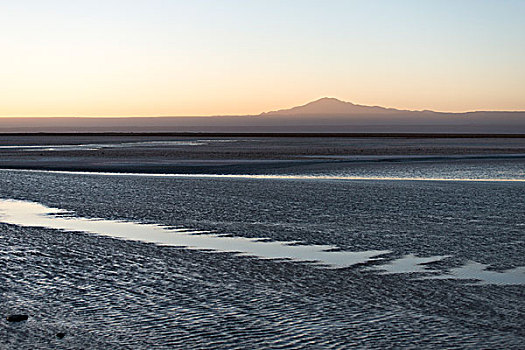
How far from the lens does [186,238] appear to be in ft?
47.1

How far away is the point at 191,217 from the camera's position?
17.4m

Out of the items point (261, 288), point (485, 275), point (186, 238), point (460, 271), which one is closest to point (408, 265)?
point (460, 271)

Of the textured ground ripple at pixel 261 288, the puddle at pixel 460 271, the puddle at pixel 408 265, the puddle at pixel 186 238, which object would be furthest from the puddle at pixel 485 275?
the puddle at pixel 186 238

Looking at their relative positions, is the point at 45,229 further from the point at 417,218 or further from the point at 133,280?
the point at 417,218

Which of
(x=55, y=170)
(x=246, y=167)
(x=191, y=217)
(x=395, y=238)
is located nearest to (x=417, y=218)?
(x=395, y=238)

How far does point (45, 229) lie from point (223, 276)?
6.17 metres

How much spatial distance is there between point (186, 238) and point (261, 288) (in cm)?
456

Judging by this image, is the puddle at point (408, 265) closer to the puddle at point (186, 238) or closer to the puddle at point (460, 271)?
the puddle at point (460, 271)

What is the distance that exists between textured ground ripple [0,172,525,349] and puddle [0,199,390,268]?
0.49 metres

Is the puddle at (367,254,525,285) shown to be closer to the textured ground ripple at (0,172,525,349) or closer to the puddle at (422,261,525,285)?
the puddle at (422,261,525,285)

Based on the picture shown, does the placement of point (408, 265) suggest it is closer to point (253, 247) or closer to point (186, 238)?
point (253, 247)

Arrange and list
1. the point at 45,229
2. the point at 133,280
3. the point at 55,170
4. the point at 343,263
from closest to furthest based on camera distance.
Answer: the point at 133,280
the point at 343,263
the point at 45,229
the point at 55,170

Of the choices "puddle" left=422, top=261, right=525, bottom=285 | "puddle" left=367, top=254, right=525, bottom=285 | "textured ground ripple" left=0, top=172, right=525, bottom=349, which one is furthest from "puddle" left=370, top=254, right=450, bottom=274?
"puddle" left=422, top=261, right=525, bottom=285

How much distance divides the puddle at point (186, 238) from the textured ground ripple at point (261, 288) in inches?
19.4
